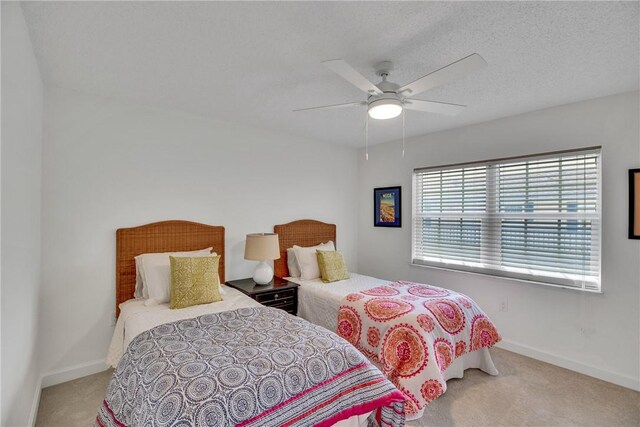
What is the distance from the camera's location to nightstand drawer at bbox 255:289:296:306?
318 cm

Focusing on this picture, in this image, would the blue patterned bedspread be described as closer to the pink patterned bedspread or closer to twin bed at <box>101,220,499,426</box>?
twin bed at <box>101,220,499,426</box>

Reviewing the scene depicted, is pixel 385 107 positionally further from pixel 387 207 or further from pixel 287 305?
pixel 387 207

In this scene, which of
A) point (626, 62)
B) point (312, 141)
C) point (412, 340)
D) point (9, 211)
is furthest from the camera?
point (312, 141)

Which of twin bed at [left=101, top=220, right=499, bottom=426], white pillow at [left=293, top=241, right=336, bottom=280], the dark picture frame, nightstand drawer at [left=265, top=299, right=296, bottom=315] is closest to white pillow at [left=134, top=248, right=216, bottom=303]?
twin bed at [left=101, top=220, right=499, bottom=426]

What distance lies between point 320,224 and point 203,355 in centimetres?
288

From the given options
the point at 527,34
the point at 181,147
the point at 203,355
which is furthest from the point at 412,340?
the point at 181,147

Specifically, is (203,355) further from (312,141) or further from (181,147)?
(312,141)

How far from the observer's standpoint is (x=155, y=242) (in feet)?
9.85

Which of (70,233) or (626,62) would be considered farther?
(70,233)

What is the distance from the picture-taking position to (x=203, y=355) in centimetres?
164

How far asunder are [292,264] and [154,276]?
5.47 feet

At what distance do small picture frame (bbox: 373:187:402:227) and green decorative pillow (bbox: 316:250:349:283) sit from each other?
107 cm

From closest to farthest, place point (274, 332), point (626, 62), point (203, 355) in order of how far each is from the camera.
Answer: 1. point (203, 355)
2. point (274, 332)
3. point (626, 62)

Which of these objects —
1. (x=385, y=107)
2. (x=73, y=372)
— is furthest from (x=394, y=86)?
(x=73, y=372)
